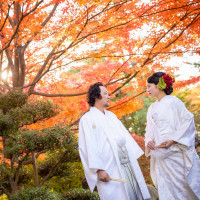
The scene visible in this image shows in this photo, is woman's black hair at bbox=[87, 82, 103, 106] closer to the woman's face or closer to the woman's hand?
the woman's face

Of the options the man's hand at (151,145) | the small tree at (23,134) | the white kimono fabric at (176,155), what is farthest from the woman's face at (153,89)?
the small tree at (23,134)

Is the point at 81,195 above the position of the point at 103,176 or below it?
below

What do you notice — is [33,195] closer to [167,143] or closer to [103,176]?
[103,176]

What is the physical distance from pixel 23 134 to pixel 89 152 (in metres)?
1.78

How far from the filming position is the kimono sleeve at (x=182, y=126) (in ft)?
9.93

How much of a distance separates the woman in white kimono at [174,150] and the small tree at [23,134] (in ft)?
5.64

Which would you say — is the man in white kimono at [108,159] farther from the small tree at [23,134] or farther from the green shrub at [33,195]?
the green shrub at [33,195]

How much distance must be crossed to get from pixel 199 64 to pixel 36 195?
10284 millimetres

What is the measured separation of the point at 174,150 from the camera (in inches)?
120

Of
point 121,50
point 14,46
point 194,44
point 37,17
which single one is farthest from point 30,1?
point 194,44

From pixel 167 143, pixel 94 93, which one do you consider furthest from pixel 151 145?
pixel 94 93

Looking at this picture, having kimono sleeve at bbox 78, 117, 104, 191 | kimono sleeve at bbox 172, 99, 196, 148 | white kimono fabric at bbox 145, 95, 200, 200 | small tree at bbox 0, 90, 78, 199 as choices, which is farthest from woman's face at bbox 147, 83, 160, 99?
small tree at bbox 0, 90, 78, 199

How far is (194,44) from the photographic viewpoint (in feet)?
17.7

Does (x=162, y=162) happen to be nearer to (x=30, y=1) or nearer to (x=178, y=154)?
(x=178, y=154)
